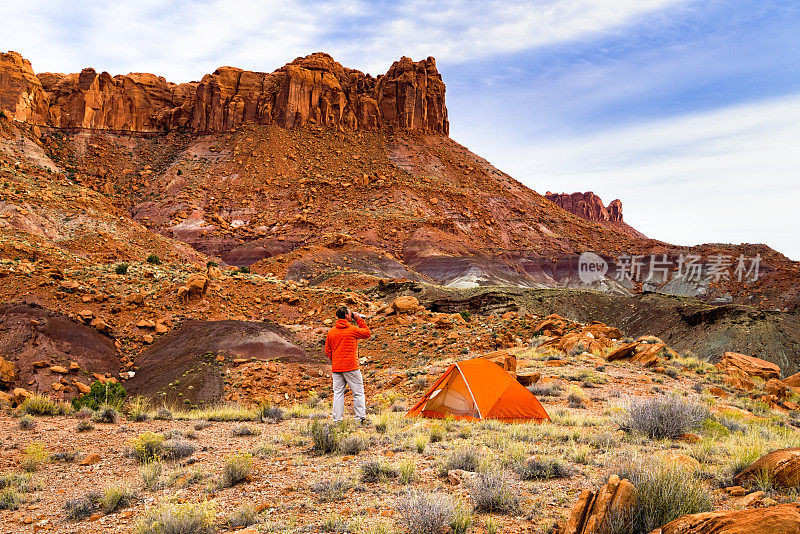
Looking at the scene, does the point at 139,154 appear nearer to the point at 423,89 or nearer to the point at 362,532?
the point at 423,89

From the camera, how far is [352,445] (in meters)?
6.73

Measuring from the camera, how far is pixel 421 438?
7059 mm

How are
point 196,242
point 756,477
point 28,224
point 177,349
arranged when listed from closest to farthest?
point 756,477 → point 177,349 → point 28,224 → point 196,242

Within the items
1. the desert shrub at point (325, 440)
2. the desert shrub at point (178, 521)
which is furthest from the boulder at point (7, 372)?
the desert shrub at point (178, 521)

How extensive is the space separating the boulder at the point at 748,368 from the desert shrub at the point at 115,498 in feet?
58.3

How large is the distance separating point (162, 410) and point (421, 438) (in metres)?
7.12

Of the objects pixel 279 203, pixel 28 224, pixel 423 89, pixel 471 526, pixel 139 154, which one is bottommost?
pixel 471 526

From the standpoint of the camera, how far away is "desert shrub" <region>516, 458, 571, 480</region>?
17.9 feet

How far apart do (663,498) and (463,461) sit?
245 centimetres

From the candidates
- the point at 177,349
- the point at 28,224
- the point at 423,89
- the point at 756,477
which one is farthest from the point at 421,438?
the point at 423,89

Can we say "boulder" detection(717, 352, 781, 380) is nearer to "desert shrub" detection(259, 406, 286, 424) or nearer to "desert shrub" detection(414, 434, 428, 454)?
"desert shrub" detection(414, 434, 428, 454)

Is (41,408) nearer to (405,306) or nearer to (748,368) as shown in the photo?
(405,306)

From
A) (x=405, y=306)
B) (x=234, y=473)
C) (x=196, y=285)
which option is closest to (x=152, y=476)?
(x=234, y=473)

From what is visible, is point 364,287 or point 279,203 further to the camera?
point 279,203
